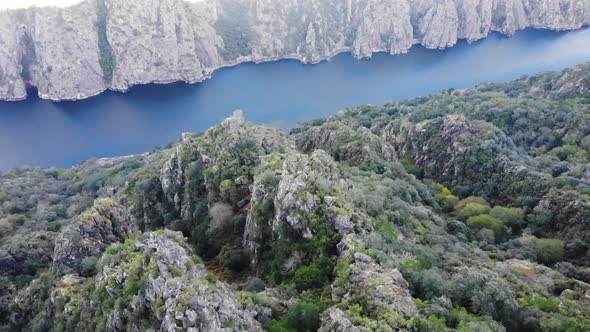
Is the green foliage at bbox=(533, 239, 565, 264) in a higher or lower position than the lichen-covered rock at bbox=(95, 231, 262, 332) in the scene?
lower

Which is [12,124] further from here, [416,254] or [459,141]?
[416,254]

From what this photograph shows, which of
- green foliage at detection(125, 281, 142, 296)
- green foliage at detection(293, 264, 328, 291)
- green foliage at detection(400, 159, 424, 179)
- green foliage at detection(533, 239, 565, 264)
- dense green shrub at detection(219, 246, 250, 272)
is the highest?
green foliage at detection(125, 281, 142, 296)

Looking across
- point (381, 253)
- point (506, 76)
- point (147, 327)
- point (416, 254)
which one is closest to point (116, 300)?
point (147, 327)

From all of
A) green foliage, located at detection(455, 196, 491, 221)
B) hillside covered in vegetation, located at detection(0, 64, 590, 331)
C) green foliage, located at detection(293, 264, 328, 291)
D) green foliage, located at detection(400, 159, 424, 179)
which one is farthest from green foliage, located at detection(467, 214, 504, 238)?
green foliage, located at detection(293, 264, 328, 291)

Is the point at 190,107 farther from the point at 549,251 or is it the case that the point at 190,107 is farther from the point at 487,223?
the point at 549,251

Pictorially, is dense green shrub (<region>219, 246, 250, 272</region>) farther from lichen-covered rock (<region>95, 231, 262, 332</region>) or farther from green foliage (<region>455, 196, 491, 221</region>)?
green foliage (<region>455, 196, 491, 221</region>)

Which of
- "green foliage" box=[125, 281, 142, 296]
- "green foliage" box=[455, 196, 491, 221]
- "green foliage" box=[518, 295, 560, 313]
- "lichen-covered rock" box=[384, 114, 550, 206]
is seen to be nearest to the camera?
"green foliage" box=[125, 281, 142, 296]
